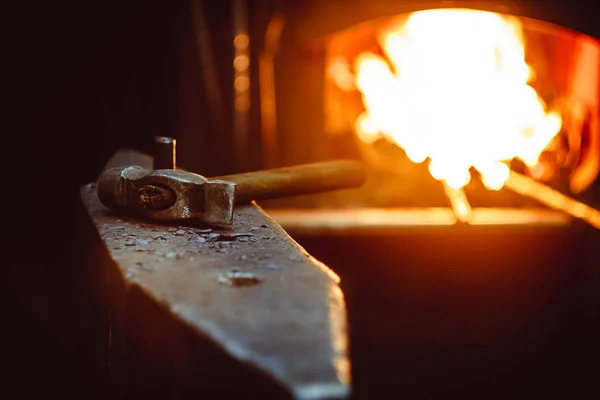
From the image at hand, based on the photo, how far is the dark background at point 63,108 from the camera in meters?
3.12

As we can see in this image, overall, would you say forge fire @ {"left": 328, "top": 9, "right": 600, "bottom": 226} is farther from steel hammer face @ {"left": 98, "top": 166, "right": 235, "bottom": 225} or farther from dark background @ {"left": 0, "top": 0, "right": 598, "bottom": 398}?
steel hammer face @ {"left": 98, "top": 166, "right": 235, "bottom": 225}

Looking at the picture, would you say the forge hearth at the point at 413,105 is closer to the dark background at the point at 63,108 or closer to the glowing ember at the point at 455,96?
the glowing ember at the point at 455,96

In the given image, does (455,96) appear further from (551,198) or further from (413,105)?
(551,198)

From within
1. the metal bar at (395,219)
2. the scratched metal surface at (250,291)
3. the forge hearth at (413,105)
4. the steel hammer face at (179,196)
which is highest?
the forge hearth at (413,105)

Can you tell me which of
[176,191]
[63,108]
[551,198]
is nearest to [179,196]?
[176,191]

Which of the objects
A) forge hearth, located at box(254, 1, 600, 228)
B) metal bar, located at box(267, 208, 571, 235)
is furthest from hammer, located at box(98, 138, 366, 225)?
forge hearth, located at box(254, 1, 600, 228)

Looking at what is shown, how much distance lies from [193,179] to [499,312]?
7.05 feet

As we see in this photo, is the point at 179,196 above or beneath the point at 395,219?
above

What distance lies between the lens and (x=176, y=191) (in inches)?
65.6

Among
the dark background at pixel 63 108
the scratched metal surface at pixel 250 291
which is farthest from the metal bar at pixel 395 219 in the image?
the scratched metal surface at pixel 250 291

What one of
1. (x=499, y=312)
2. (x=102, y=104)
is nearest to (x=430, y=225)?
(x=499, y=312)

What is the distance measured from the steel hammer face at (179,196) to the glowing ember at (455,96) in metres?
2.06

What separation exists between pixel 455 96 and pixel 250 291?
2730 millimetres

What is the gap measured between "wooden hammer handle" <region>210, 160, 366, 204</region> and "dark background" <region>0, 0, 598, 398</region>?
1.35m
